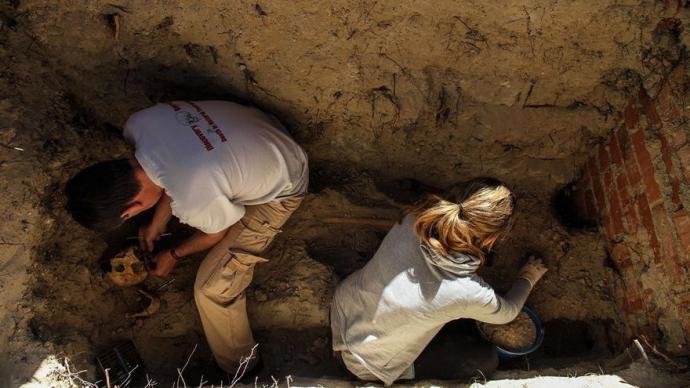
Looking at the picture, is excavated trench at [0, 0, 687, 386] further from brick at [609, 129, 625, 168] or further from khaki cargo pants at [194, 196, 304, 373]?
khaki cargo pants at [194, 196, 304, 373]

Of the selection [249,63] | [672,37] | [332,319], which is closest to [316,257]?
[332,319]

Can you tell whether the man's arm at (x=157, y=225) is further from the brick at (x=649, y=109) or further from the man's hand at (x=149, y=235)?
the brick at (x=649, y=109)

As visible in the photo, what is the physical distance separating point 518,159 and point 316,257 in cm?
122

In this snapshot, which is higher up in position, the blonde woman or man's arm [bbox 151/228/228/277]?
the blonde woman

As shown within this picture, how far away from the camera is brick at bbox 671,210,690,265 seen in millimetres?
2092

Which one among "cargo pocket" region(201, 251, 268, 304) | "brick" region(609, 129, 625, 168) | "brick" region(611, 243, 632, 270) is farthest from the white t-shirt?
"brick" region(611, 243, 632, 270)

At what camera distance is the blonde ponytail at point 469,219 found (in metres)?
1.87

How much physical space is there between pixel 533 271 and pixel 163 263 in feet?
6.19

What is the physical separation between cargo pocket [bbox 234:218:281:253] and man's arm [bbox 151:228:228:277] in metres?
0.12

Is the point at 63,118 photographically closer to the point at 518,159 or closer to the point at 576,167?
the point at 518,159

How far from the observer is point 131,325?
8.77 ft

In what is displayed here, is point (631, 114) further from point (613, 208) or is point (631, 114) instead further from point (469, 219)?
point (469, 219)

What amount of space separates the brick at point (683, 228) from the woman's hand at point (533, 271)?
653 mm

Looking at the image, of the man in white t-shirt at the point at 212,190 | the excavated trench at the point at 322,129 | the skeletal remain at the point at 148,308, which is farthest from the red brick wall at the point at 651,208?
the skeletal remain at the point at 148,308
